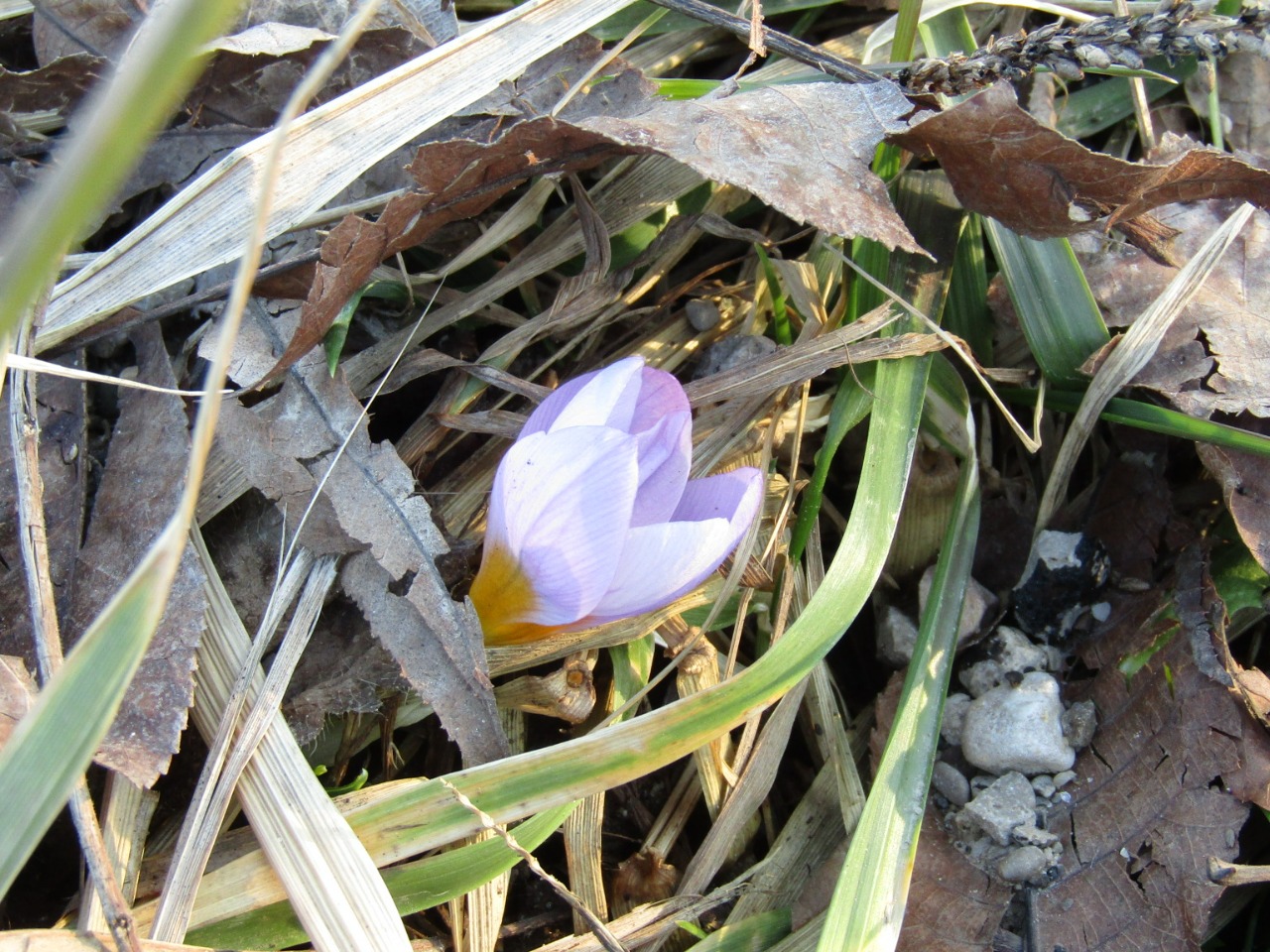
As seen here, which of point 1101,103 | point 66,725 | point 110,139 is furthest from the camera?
point 1101,103

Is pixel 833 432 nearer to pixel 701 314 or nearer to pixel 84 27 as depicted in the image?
pixel 701 314

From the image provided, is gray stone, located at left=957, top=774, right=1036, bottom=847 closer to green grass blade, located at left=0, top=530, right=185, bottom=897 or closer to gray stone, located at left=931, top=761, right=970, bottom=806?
gray stone, located at left=931, top=761, right=970, bottom=806

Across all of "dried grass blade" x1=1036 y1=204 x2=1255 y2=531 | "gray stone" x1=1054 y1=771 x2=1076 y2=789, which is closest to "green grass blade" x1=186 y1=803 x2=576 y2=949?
"gray stone" x1=1054 y1=771 x2=1076 y2=789

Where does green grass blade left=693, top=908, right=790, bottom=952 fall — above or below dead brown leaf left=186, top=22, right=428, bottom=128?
below

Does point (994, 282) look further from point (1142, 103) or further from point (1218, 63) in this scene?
point (1218, 63)

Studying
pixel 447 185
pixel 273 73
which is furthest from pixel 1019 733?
pixel 273 73

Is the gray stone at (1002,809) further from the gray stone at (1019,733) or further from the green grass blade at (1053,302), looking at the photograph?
the green grass blade at (1053,302)
